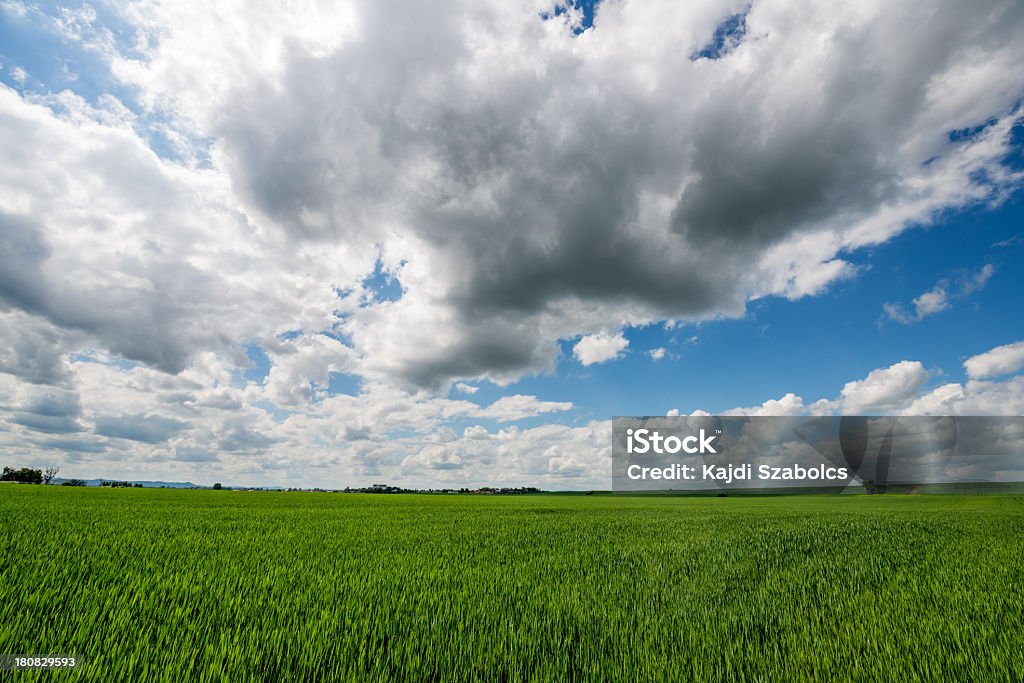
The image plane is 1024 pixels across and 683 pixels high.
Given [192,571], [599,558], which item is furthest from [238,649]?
[599,558]

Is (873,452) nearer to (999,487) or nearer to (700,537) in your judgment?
(999,487)

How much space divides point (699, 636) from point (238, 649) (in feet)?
15.1

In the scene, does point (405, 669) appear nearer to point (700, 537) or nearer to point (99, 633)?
point (99, 633)

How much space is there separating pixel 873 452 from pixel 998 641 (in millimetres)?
177994

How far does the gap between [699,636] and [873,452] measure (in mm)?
180156

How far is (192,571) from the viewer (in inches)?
273

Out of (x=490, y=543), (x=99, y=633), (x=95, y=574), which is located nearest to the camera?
(x=99, y=633)

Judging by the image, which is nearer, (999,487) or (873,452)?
(999,487)

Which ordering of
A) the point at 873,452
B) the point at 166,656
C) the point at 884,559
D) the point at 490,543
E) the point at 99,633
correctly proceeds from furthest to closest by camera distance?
the point at 873,452 → the point at 490,543 → the point at 884,559 → the point at 99,633 → the point at 166,656

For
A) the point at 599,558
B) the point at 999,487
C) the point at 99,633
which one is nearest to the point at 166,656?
the point at 99,633

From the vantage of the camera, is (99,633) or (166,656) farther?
(99,633)

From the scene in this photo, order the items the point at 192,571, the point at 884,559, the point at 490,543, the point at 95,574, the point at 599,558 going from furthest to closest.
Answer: the point at 490,543 < the point at 884,559 < the point at 599,558 < the point at 192,571 < the point at 95,574

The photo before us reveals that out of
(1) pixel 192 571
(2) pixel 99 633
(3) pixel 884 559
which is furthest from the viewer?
(3) pixel 884 559

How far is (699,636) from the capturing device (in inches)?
193
